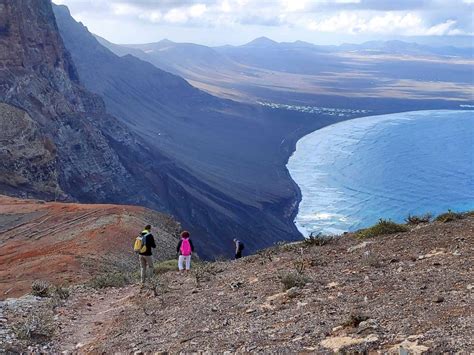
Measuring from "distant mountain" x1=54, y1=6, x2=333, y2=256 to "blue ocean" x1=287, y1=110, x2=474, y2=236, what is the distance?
11.5 ft

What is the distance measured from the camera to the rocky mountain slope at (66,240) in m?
15.6

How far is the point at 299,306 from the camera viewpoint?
848cm

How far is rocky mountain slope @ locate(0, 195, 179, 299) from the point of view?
1564 centimetres

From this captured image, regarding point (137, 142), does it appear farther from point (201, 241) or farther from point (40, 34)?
point (201, 241)

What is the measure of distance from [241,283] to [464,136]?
11625cm

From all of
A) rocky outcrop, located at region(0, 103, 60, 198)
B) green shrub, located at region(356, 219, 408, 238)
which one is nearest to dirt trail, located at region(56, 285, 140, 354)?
green shrub, located at region(356, 219, 408, 238)

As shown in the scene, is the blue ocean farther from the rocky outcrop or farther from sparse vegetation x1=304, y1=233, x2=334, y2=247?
sparse vegetation x1=304, y1=233, x2=334, y2=247

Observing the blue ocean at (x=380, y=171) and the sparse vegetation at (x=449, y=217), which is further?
the blue ocean at (x=380, y=171)

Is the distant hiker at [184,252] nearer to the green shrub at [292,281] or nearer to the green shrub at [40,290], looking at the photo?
the green shrub at [40,290]

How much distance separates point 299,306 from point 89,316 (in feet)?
14.0

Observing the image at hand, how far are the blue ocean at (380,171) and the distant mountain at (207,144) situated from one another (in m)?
3.51

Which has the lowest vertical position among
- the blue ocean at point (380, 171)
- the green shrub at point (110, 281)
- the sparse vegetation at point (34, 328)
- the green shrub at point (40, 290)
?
the blue ocean at point (380, 171)

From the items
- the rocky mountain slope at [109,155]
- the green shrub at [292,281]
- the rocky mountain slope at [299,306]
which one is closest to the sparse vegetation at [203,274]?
the rocky mountain slope at [299,306]

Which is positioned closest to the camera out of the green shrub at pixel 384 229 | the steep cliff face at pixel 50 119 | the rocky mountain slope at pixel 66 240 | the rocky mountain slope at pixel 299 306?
the rocky mountain slope at pixel 299 306
